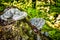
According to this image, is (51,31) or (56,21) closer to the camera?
(51,31)

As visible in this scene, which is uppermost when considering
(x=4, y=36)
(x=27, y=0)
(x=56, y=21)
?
(x=4, y=36)

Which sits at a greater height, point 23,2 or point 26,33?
point 26,33

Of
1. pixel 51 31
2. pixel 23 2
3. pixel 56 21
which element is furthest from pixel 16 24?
pixel 23 2

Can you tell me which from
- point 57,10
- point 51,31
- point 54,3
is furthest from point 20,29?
point 54,3

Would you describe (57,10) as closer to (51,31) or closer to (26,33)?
(51,31)

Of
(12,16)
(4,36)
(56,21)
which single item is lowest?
(56,21)

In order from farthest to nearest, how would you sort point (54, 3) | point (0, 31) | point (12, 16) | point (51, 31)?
point (54, 3) < point (51, 31) < point (12, 16) < point (0, 31)

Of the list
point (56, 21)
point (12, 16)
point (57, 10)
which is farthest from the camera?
point (57, 10)

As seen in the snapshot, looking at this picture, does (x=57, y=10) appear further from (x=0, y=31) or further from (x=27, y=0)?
(x=0, y=31)

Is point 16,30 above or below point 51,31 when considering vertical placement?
above
